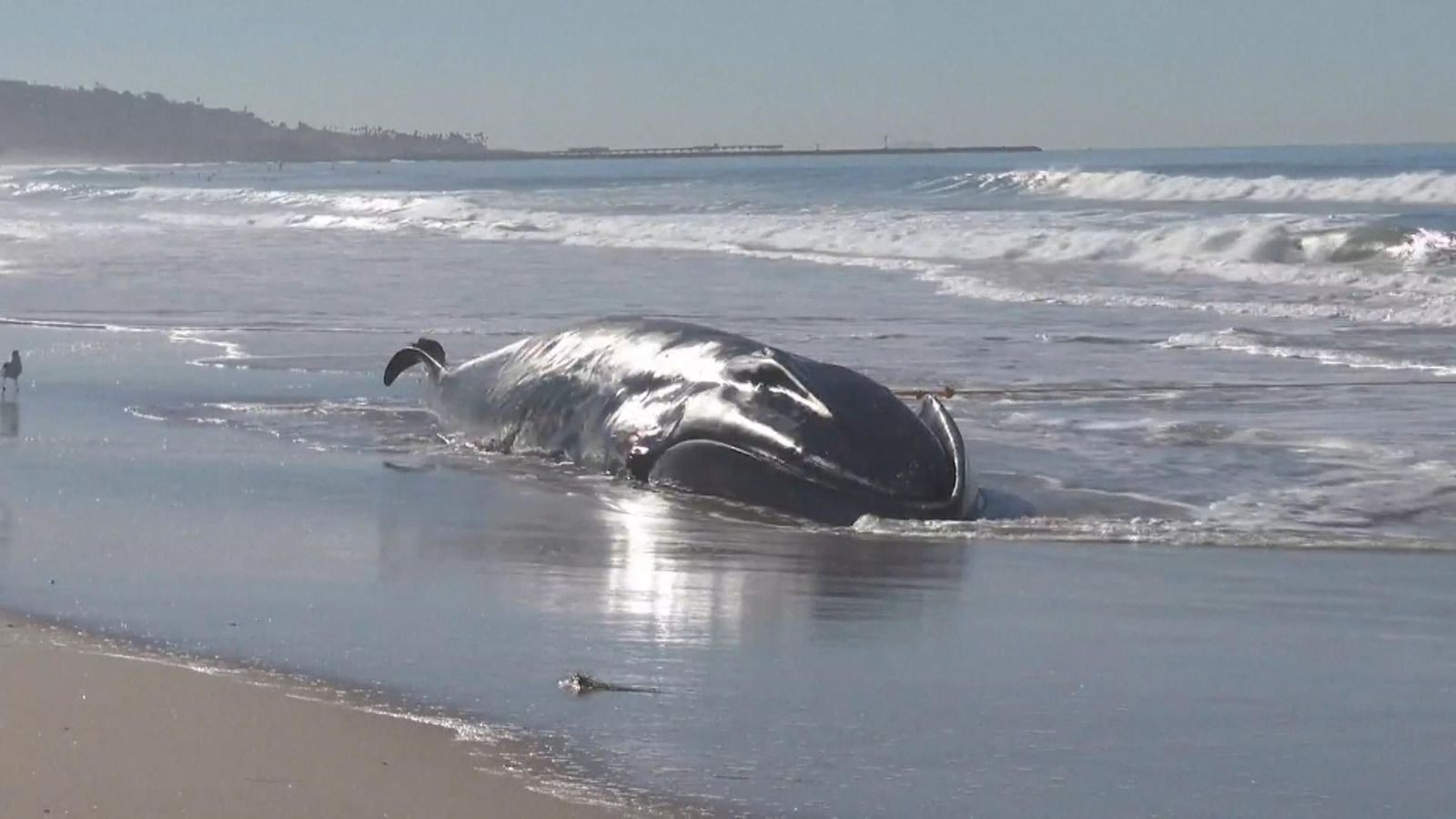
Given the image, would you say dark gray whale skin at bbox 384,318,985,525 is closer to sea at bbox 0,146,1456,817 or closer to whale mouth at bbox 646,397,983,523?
whale mouth at bbox 646,397,983,523

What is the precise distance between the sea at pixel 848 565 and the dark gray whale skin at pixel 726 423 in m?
0.16

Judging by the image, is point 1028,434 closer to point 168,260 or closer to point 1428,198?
point 168,260

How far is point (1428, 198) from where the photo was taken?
136ft

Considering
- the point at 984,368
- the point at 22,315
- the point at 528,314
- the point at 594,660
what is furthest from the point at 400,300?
the point at 594,660

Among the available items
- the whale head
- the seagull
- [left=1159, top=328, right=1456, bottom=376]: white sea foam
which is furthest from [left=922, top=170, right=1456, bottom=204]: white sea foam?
the whale head

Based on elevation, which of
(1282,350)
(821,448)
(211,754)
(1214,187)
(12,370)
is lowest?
(211,754)

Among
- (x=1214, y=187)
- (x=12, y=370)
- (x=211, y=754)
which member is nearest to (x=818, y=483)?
(x=211, y=754)

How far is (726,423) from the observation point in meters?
7.79

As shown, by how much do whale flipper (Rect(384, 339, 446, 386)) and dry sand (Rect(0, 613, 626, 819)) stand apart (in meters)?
5.25

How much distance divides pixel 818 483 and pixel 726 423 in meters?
0.60

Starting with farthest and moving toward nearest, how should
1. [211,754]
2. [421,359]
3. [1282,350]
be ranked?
[1282,350] < [421,359] < [211,754]

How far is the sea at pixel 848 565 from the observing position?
4.39 metres

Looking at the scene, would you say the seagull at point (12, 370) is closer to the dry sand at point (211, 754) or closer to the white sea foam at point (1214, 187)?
the dry sand at point (211, 754)

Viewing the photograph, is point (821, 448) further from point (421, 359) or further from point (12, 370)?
point (12, 370)
